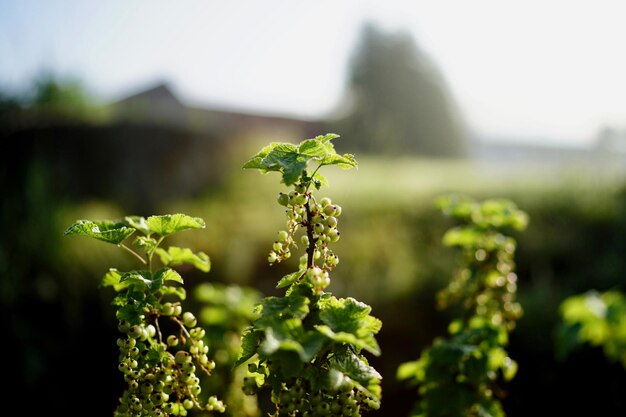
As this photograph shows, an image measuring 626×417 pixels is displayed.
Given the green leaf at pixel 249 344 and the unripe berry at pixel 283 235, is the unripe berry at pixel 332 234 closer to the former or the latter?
the unripe berry at pixel 283 235

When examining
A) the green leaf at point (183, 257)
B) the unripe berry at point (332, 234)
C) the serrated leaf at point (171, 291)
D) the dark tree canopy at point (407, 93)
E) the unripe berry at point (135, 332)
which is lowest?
the unripe berry at point (135, 332)

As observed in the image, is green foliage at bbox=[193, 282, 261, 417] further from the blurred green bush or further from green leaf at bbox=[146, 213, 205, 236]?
the blurred green bush

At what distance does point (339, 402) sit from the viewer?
909 millimetres

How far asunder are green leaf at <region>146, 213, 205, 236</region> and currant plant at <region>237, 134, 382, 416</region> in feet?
0.56

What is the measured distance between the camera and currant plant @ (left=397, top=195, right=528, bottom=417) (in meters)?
1.44

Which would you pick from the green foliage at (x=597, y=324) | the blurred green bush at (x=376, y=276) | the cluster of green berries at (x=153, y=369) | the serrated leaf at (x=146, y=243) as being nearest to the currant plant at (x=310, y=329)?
the cluster of green berries at (x=153, y=369)

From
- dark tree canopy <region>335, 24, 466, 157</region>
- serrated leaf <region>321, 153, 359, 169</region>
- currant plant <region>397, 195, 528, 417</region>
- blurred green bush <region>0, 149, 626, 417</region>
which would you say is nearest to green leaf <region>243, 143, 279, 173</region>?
serrated leaf <region>321, 153, 359, 169</region>

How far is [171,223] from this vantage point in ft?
3.55

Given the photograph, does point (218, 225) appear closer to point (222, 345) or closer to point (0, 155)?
point (0, 155)

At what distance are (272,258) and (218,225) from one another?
5167mm

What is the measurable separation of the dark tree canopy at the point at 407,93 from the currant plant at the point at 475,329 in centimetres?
1922

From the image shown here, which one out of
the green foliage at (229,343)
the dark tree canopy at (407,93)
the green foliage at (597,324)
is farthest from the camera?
the dark tree canopy at (407,93)

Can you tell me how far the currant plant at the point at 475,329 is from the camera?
1.44 meters

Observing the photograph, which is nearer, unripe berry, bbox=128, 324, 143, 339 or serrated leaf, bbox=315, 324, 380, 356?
serrated leaf, bbox=315, 324, 380, 356
